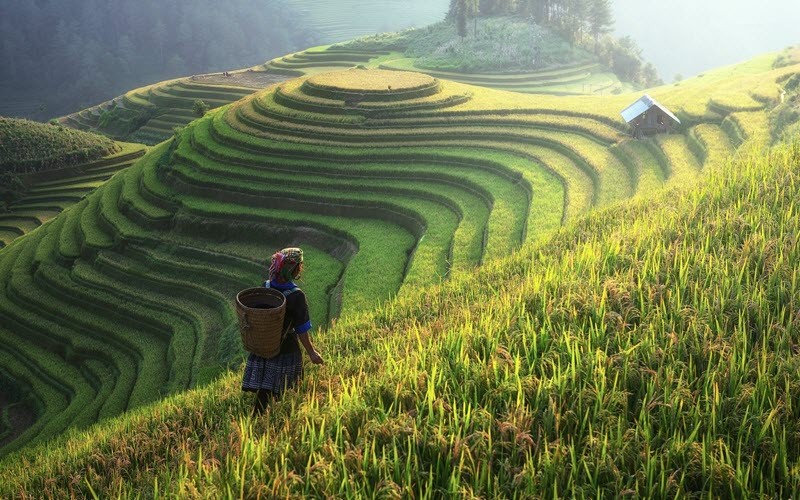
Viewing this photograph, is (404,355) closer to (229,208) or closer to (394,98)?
(229,208)

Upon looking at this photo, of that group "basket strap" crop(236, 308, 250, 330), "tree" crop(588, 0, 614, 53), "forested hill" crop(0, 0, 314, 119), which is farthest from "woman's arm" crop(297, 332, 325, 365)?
"forested hill" crop(0, 0, 314, 119)

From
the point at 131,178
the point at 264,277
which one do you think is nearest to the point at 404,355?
the point at 264,277

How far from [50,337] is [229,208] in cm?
675

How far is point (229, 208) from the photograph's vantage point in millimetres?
20906

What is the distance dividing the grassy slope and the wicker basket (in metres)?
0.53

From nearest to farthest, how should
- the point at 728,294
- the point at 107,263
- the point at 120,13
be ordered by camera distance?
the point at 728,294 → the point at 107,263 → the point at 120,13

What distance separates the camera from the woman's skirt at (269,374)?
5242 millimetres

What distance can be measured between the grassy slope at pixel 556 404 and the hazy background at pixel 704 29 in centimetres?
14606

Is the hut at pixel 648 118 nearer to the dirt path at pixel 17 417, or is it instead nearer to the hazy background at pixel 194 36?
the dirt path at pixel 17 417

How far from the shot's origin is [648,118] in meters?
19.3

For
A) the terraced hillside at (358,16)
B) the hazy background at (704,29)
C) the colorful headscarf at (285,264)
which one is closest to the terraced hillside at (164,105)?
the colorful headscarf at (285,264)

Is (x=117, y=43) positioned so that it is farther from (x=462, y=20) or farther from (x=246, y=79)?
(x=462, y=20)

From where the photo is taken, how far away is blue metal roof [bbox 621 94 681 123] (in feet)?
61.2

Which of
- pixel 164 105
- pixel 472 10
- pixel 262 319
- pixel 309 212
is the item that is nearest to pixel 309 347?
pixel 262 319
